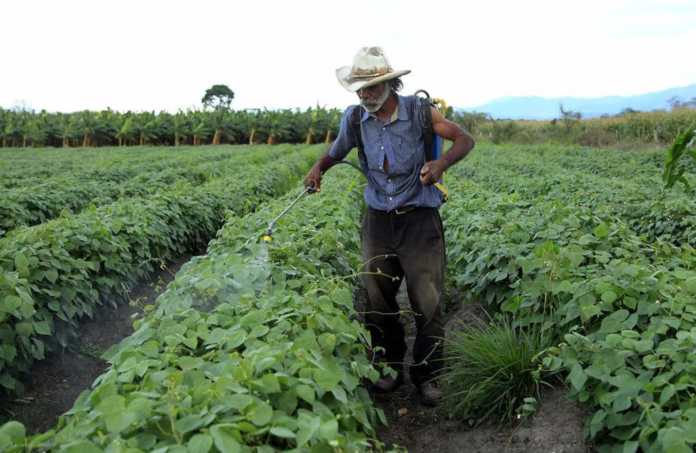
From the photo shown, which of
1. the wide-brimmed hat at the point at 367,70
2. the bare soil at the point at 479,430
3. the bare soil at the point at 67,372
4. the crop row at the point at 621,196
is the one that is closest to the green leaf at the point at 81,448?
the bare soil at the point at 67,372

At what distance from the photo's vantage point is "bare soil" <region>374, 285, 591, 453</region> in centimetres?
330

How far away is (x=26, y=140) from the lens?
4000cm

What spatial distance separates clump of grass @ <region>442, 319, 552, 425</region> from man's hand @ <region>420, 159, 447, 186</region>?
100 cm

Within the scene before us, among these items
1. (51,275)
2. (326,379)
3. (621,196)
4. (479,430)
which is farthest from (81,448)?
(621,196)

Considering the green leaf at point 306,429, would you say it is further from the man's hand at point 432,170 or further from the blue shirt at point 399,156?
the blue shirt at point 399,156

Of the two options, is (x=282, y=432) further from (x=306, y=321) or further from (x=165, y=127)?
(x=165, y=127)

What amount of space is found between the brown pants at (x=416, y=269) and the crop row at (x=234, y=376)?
0.60 metres

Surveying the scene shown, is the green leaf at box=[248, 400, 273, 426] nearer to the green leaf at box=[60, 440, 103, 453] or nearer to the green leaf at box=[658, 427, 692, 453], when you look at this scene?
the green leaf at box=[60, 440, 103, 453]

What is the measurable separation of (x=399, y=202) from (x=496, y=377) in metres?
1.27

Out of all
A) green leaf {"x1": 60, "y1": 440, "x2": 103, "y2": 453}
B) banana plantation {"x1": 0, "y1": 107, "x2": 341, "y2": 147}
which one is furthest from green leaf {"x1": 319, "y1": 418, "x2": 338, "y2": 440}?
banana plantation {"x1": 0, "y1": 107, "x2": 341, "y2": 147}

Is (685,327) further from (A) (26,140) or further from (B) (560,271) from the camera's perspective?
(A) (26,140)

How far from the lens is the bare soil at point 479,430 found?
10.8 feet

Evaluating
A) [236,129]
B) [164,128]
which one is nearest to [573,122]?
[236,129]

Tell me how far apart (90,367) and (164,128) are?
126ft
